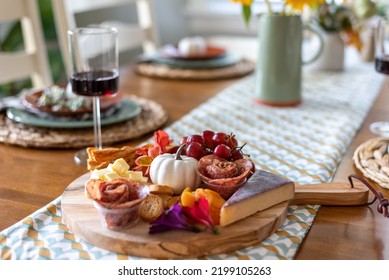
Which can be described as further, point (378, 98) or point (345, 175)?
point (378, 98)

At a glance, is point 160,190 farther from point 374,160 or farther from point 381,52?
point 381,52

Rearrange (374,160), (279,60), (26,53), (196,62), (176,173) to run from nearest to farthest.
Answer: (176,173)
(374,160)
(279,60)
(26,53)
(196,62)

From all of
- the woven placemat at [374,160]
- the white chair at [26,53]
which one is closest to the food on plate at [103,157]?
the woven placemat at [374,160]

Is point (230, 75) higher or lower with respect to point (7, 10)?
lower

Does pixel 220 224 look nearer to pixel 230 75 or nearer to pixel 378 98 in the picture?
pixel 378 98

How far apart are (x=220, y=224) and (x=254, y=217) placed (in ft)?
0.21

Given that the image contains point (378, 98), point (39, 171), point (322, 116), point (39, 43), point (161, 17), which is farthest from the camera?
point (161, 17)

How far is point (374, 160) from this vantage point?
3.68 feet

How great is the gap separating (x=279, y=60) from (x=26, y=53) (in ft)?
2.75

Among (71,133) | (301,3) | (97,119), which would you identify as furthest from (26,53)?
(301,3)

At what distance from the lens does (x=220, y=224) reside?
0.81 m

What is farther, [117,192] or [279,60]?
[279,60]
